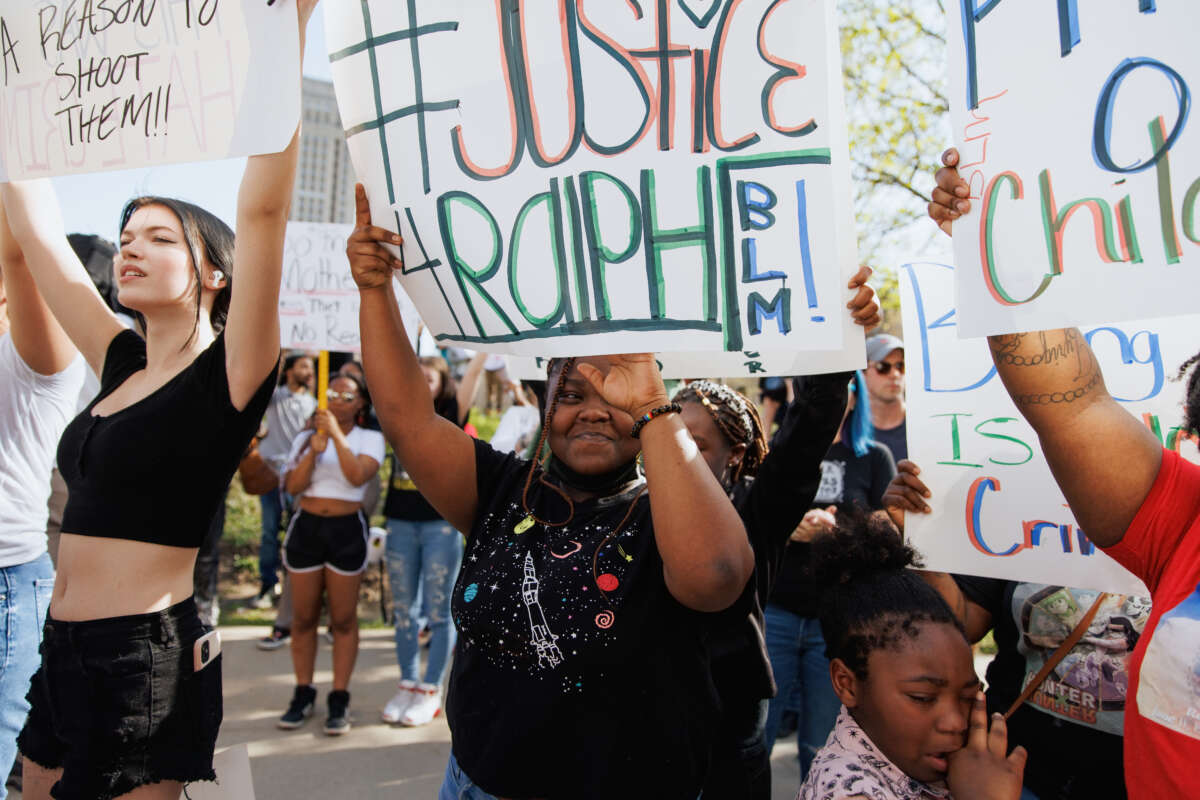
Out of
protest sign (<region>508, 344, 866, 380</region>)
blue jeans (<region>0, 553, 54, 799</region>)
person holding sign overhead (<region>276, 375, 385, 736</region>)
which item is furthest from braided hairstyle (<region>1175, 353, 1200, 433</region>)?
person holding sign overhead (<region>276, 375, 385, 736</region>)

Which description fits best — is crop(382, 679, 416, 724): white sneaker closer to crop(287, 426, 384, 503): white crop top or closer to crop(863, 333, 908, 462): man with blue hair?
crop(287, 426, 384, 503): white crop top

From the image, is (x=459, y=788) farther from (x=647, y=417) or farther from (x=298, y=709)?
(x=298, y=709)

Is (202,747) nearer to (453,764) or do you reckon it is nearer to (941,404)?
(453,764)

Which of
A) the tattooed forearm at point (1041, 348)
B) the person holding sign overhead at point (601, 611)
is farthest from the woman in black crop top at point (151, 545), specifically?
the tattooed forearm at point (1041, 348)

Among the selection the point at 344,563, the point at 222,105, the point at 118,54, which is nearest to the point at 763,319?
the point at 222,105

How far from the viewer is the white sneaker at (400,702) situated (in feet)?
14.4

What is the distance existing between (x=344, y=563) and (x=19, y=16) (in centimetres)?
284

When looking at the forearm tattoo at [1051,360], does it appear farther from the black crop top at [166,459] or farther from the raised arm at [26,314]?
the raised arm at [26,314]

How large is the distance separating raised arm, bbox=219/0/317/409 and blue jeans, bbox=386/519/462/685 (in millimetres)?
2775

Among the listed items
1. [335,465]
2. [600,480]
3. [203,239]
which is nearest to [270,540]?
[335,465]

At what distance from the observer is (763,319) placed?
5.18 ft

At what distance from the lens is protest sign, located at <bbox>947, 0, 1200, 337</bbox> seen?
129cm

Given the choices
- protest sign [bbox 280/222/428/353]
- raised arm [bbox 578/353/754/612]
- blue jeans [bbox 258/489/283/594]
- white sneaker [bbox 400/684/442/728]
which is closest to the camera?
raised arm [bbox 578/353/754/612]

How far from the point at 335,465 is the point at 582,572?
3.26 m
